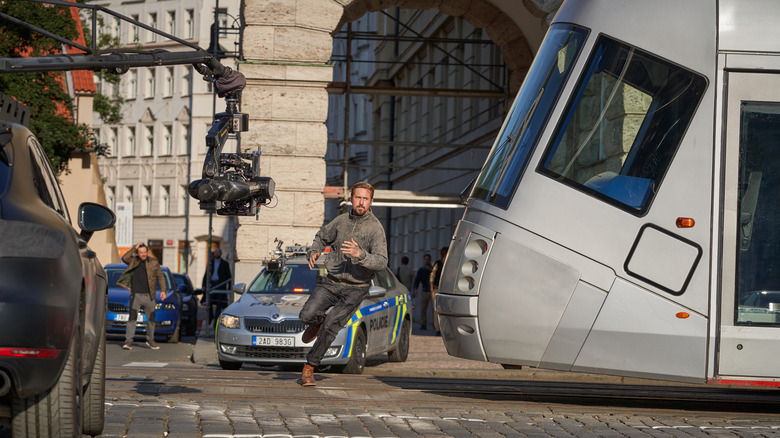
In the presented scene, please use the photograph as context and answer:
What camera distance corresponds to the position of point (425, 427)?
29.0 feet

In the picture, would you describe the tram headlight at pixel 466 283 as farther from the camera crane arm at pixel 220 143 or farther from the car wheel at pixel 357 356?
the car wheel at pixel 357 356

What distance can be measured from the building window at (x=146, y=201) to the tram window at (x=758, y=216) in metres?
74.4

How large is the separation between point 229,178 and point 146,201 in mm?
73482

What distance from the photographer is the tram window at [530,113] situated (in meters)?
10.4

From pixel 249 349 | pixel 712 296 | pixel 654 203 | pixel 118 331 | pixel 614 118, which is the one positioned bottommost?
pixel 118 331

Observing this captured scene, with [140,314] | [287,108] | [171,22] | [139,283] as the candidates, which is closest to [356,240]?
[287,108]

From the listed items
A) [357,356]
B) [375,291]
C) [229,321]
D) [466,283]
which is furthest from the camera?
[229,321]

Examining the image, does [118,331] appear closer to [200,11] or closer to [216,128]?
[216,128]

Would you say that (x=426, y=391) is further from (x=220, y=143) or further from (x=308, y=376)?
(x=220, y=143)

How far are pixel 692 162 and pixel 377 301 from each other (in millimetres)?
7663

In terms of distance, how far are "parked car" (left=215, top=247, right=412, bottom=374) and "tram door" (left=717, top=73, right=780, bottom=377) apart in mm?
6463

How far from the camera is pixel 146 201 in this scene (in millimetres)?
83000

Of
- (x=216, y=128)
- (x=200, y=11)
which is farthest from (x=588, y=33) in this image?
(x=200, y=11)

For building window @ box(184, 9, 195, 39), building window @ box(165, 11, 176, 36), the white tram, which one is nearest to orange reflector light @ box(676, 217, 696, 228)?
the white tram
